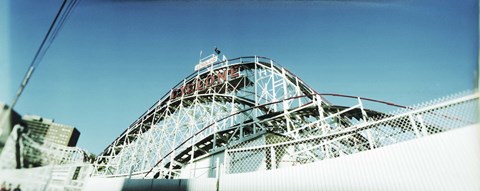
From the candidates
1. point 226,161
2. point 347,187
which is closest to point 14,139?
point 226,161

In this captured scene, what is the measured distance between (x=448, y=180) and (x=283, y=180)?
308 centimetres

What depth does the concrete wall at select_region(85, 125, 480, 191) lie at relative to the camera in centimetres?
411

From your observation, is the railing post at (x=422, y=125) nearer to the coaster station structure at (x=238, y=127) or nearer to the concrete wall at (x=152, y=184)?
the coaster station structure at (x=238, y=127)

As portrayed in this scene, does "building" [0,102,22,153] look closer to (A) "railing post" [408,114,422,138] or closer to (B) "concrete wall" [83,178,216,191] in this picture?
(B) "concrete wall" [83,178,216,191]

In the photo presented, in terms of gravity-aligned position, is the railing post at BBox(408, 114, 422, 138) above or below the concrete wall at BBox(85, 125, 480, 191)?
above

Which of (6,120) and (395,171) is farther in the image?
(395,171)

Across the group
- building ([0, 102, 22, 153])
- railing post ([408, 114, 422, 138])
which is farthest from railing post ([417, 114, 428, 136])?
building ([0, 102, 22, 153])

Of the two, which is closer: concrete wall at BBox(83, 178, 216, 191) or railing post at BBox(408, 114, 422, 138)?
railing post at BBox(408, 114, 422, 138)

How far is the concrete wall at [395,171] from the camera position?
4113mm

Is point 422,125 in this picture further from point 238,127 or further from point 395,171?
point 238,127

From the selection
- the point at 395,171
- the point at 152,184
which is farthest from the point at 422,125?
the point at 152,184

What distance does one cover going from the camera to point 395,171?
15.7 ft

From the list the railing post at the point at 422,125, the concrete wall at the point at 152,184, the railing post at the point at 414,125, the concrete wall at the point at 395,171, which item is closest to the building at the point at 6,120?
the concrete wall at the point at 152,184

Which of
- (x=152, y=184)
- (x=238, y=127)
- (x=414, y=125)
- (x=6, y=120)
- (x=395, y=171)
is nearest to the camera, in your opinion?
(x=6, y=120)
